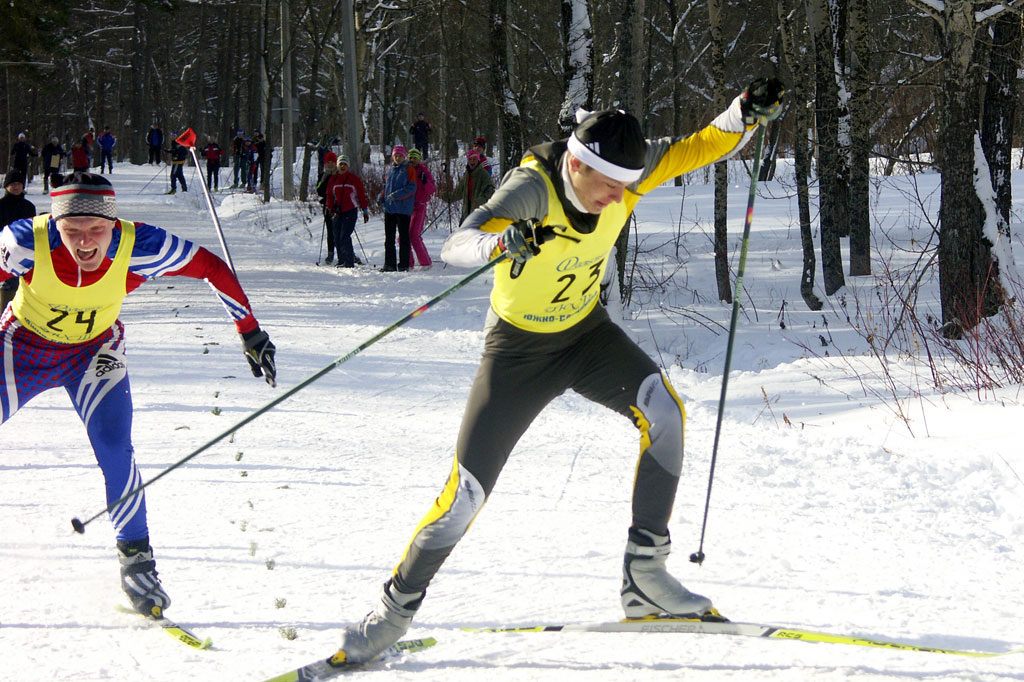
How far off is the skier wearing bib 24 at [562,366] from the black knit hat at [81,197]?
1.66 m

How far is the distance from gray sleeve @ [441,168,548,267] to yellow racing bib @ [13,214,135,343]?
5.32 ft

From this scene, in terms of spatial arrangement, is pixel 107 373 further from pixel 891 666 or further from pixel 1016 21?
pixel 1016 21

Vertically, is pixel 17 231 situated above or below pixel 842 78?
below

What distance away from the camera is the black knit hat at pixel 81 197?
12.8 ft

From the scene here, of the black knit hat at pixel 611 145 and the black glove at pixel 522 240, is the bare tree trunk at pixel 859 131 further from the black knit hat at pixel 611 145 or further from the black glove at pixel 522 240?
the black glove at pixel 522 240

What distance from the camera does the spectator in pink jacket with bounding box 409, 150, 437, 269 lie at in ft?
Answer: 49.5

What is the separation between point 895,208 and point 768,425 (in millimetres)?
10945

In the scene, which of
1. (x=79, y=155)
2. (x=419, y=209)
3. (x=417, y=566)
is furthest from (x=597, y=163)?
(x=79, y=155)

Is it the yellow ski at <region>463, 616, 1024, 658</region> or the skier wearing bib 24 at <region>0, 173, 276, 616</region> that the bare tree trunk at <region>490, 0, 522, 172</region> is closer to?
the skier wearing bib 24 at <region>0, 173, 276, 616</region>

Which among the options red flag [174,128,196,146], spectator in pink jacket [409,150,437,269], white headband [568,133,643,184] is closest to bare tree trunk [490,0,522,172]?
spectator in pink jacket [409,150,437,269]

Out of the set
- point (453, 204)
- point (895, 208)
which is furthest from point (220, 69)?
point (895, 208)

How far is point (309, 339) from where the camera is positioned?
10.4 meters

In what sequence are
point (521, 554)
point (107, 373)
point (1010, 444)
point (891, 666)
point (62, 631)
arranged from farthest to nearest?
point (1010, 444) → point (521, 554) → point (107, 373) → point (62, 631) → point (891, 666)

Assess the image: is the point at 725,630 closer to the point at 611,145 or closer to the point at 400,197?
the point at 611,145
